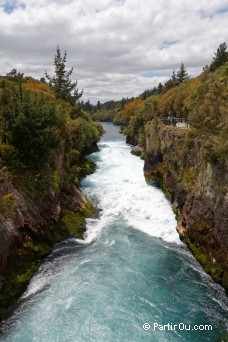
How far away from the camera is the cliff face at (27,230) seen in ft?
57.5

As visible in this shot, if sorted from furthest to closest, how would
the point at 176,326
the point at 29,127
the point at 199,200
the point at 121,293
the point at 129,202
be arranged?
the point at 129,202 < the point at 199,200 < the point at 29,127 < the point at 121,293 < the point at 176,326

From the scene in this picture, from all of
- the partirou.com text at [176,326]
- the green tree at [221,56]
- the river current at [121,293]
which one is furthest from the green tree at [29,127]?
the green tree at [221,56]

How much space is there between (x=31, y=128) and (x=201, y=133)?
13011 mm

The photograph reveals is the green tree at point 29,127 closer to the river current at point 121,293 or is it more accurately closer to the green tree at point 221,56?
the river current at point 121,293

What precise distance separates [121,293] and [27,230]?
757 cm

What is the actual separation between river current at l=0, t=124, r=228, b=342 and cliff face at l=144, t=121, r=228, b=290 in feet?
3.44

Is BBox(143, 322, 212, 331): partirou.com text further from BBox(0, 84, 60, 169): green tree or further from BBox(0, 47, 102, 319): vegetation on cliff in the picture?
BBox(0, 84, 60, 169): green tree

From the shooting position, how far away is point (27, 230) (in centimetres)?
2083

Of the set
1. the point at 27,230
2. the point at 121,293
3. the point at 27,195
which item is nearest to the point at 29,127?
the point at 27,195

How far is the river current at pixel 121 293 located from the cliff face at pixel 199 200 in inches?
41.2

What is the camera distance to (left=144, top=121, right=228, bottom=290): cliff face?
19547 mm

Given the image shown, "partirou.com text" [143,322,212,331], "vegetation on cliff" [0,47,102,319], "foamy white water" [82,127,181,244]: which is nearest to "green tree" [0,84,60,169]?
"vegetation on cliff" [0,47,102,319]

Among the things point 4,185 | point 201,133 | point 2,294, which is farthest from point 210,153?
point 2,294

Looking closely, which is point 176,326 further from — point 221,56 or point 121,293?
point 221,56
